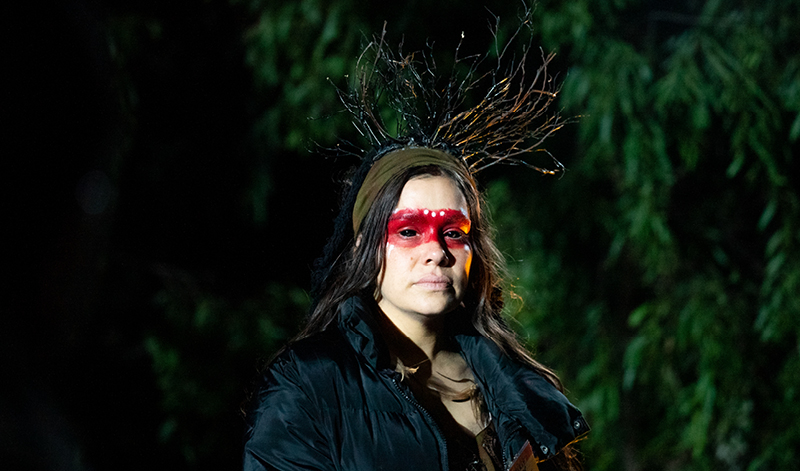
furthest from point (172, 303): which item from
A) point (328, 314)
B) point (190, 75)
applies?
point (328, 314)

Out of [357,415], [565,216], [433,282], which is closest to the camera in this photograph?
[357,415]

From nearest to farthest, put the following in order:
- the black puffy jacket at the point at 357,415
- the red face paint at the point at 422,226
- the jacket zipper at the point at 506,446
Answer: the black puffy jacket at the point at 357,415
the jacket zipper at the point at 506,446
the red face paint at the point at 422,226

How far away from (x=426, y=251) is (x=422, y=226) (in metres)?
0.06

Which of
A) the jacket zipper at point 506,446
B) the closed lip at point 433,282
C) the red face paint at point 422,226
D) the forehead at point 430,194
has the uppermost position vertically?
the forehead at point 430,194

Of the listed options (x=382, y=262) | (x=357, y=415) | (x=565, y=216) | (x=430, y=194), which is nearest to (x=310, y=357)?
(x=357, y=415)

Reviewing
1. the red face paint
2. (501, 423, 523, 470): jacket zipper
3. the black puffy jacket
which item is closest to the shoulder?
the black puffy jacket

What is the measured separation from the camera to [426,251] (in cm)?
188

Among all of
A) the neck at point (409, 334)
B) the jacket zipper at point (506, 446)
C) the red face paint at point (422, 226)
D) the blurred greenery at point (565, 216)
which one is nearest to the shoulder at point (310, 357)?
the neck at point (409, 334)

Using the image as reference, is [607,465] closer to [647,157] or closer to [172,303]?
[647,157]

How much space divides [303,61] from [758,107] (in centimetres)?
189

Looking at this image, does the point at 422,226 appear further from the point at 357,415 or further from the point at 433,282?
the point at 357,415

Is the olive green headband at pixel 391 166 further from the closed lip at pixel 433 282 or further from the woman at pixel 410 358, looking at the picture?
the closed lip at pixel 433 282

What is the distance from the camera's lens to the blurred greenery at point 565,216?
3.66 metres

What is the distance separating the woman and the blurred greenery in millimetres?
1564
